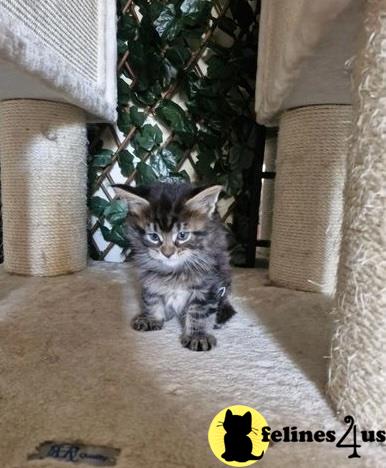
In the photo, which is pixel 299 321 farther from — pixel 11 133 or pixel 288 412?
pixel 11 133

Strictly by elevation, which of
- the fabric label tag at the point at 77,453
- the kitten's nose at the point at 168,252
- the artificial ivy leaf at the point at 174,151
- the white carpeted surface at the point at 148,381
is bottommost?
A: the fabric label tag at the point at 77,453

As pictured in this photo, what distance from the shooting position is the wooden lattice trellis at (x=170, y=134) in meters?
1.43

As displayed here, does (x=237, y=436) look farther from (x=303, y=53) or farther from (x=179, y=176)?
(x=179, y=176)

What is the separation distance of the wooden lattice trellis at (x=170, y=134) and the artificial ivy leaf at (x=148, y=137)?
2 cm

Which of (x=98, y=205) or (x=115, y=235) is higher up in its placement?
(x=98, y=205)

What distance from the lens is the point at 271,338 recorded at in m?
0.82

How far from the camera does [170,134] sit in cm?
153

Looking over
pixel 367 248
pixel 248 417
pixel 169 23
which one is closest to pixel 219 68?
pixel 169 23

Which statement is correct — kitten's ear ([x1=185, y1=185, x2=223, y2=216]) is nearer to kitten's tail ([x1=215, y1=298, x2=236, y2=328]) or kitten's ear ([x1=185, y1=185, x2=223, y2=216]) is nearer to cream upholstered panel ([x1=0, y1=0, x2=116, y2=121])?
kitten's tail ([x1=215, y1=298, x2=236, y2=328])

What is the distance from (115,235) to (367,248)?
3.84 ft

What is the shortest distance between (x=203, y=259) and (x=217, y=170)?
27.4 inches

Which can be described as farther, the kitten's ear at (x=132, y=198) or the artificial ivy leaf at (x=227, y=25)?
the artificial ivy leaf at (x=227, y=25)

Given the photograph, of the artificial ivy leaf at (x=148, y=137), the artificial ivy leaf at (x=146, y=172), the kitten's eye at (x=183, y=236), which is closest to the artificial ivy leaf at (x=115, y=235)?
the artificial ivy leaf at (x=146, y=172)

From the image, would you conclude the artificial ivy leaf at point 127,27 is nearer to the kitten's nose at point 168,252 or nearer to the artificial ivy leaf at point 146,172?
the artificial ivy leaf at point 146,172
